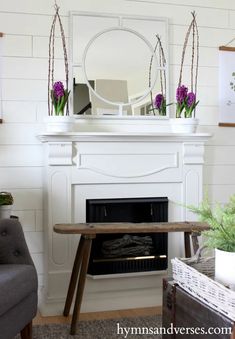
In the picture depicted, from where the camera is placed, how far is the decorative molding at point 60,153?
10.3ft

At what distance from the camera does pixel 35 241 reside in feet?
11.1

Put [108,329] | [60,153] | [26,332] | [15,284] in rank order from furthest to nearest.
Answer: [60,153] → [108,329] → [26,332] → [15,284]

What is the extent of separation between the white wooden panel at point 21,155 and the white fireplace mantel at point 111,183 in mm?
187

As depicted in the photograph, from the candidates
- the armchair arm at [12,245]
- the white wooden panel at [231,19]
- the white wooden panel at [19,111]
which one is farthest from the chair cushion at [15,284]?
the white wooden panel at [231,19]

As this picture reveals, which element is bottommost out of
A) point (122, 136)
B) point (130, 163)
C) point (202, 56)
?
point (130, 163)

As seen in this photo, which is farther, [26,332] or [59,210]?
[59,210]

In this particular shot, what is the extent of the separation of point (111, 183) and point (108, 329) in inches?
40.9

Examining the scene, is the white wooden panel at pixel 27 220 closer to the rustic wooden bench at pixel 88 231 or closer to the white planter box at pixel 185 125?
the rustic wooden bench at pixel 88 231

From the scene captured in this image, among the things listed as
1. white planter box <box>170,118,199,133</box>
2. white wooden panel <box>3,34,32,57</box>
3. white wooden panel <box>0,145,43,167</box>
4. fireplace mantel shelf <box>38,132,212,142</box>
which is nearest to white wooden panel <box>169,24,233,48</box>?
white planter box <box>170,118,199,133</box>

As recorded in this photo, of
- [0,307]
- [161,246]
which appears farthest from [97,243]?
[0,307]

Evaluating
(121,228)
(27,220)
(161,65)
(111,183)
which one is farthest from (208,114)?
(27,220)

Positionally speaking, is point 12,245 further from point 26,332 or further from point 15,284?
point 26,332

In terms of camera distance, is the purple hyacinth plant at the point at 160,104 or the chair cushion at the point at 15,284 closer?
the chair cushion at the point at 15,284

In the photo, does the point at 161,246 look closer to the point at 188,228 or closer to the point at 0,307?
the point at 188,228
